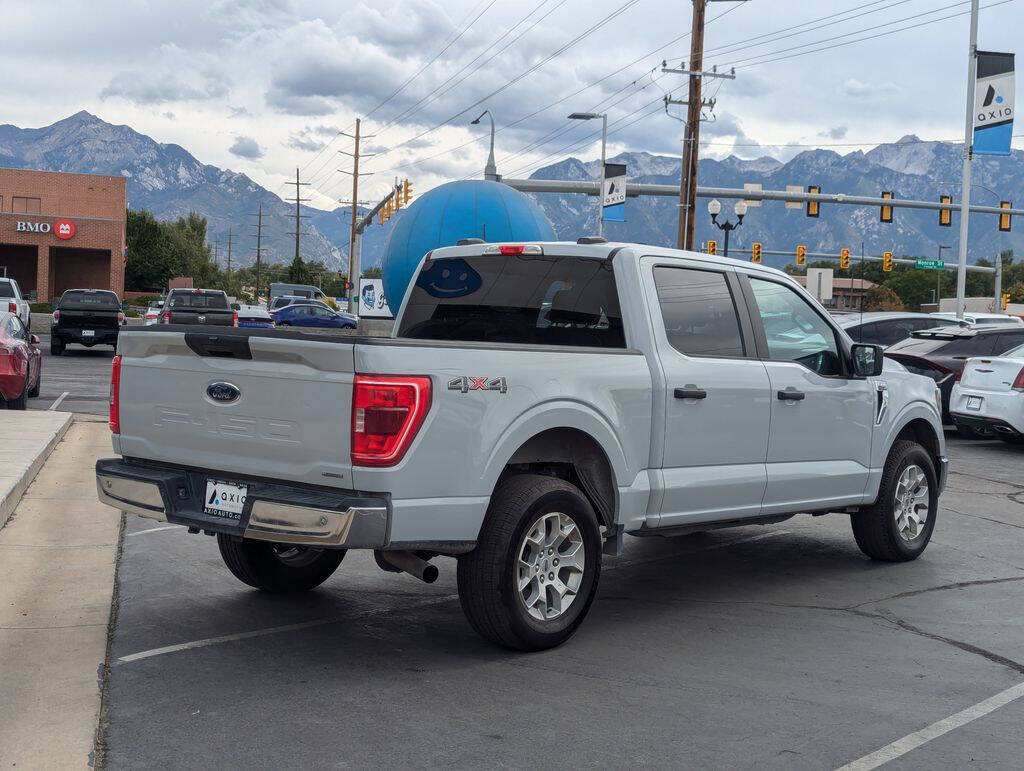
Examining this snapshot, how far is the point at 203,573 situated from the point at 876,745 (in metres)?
4.42

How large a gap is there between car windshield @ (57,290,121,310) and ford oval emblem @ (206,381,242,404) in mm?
25667

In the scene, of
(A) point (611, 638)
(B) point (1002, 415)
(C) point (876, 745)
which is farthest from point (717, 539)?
(B) point (1002, 415)

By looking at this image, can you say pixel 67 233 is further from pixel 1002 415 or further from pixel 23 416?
pixel 1002 415

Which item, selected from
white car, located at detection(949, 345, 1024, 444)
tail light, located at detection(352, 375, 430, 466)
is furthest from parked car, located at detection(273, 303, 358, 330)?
tail light, located at detection(352, 375, 430, 466)

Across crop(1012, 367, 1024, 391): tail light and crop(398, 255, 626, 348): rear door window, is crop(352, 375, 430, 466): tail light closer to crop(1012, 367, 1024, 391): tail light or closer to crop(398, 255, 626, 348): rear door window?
crop(398, 255, 626, 348): rear door window

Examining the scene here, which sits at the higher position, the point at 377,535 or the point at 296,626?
the point at 377,535

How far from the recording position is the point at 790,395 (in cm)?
718

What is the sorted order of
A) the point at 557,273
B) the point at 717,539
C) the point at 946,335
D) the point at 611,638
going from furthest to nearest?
the point at 946,335, the point at 717,539, the point at 557,273, the point at 611,638

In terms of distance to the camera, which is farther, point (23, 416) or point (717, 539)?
point (23, 416)

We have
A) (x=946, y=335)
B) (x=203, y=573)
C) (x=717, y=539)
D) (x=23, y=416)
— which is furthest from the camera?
(x=946, y=335)

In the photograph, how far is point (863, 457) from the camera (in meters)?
7.89

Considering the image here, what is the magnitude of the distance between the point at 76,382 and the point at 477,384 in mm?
18358

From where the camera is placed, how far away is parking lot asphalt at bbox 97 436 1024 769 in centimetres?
454

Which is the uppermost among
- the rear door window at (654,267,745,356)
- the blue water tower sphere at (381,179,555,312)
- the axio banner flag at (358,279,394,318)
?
the blue water tower sphere at (381,179,555,312)
